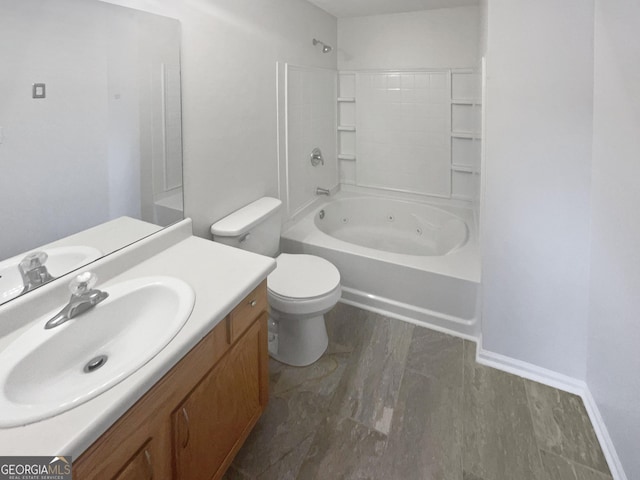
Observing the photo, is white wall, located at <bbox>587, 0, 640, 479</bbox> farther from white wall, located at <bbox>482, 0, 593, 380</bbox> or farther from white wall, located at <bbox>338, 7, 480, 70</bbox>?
white wall, located at <bbox>338, 7, 480, 70</bbox>

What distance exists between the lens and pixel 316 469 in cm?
138

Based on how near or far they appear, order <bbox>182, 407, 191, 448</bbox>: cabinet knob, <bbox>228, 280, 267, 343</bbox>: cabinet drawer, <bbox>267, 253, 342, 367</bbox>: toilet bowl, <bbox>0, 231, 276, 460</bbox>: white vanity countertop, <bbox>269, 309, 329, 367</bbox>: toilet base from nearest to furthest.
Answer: <bbox>0, 231, 276, 460</bbox>: white vanity countertop → <bbox>182, 407, 191, 448</bbox>: cabinet knob → <bbox>228, 280, 267, 343</bbox>: cabinet drawer → <bbox>267, 253, 342, 367</bbox>: toilet bowl → <bbox>269, 309, 329, 367</bbox>: toilet base

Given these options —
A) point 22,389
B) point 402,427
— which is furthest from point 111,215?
point 402,427

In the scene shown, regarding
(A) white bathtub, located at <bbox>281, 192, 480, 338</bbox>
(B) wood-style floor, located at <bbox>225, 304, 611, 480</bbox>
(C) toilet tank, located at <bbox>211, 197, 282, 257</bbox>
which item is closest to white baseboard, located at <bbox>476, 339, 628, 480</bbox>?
(B) wood-style floor, located at <bbox>225, 304, 611, 480</bbox>

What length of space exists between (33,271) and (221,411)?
724 mm

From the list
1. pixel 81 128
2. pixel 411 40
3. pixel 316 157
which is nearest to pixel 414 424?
pixel 81 128

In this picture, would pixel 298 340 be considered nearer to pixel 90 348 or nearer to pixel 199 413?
pixel 199 413

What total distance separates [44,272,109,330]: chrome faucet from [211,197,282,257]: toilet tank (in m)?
0.83

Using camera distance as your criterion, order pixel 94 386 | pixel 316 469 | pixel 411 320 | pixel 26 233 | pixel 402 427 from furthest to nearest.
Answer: pixel 411 320 → pixel 402 427 → pixel 316 469 → pixel 26 233 → pixel 94 386

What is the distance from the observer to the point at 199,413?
103 centimetres

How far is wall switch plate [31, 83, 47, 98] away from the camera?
994 mm

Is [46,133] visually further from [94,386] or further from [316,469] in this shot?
[316,469]

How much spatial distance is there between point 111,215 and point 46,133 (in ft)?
1.14

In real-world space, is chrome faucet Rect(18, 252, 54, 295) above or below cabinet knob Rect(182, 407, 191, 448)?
above
